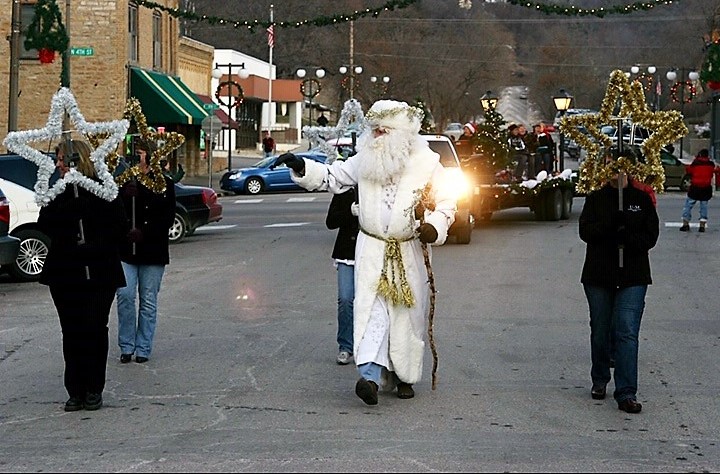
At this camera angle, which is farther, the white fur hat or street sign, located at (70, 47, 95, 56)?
street sign, located at (70, 47, 95, 56)

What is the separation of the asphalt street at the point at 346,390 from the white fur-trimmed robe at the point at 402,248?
1.13 ft

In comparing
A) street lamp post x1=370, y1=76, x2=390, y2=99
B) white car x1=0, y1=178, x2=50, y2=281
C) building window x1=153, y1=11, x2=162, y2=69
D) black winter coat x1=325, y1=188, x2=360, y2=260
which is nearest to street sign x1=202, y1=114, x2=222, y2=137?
building window x1=153, y1=11, x2=162, y2=69

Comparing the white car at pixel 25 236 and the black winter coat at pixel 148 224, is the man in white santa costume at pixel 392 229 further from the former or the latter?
the white car at pixel 25 236

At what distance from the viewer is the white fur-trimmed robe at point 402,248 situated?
8766mm

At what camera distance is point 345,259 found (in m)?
10.3

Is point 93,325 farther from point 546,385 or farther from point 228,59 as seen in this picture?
point 228,59

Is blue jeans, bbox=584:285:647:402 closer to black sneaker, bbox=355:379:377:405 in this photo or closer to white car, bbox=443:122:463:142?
black sneaker, bbox=355:379:377:405

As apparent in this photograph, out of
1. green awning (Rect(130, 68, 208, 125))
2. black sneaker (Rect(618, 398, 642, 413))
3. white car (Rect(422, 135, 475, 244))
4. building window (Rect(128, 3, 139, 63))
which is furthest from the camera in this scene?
green awning (Rect(130, 68, 208, 125))

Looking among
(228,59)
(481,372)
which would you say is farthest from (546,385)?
(228,59)

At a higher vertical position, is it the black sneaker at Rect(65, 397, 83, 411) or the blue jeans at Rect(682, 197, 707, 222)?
the blue jeans at Rect(682, 197, 707, 222)

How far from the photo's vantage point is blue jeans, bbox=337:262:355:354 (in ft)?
33.9

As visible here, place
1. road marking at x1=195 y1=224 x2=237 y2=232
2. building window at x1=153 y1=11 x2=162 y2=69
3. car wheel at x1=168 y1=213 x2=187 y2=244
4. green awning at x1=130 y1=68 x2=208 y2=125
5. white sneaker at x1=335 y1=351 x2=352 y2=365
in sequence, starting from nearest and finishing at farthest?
white sneaker at x1=335 y1=351 x2=352 y2=365
car wheel at x1=168 y1=213 x2=187 y2=244
road marking at x1=195 y1=224 x2=237 y2=232
green awning at x1=130 y1=68 x2=208 y2=125
building window at x1=153 y1=11 x2=162 y2=69

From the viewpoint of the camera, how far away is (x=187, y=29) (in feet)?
256

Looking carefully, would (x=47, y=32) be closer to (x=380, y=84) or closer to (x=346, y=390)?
(x=346, y=390)
